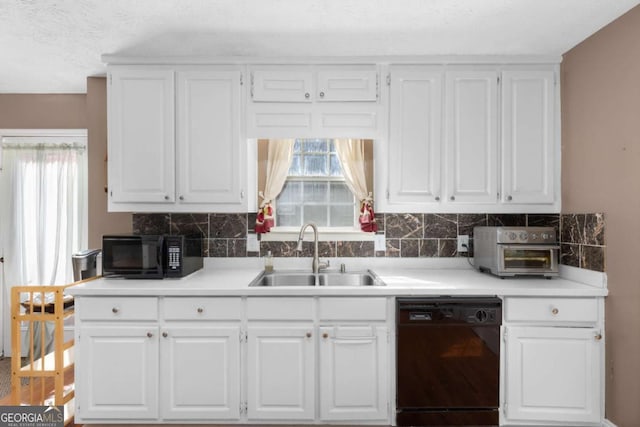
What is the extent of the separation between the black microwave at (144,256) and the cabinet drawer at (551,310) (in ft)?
6.62

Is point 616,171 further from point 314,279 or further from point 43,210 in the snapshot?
point 43,210

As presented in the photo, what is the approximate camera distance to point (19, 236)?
11.3 ft

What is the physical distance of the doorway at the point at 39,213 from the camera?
134 inches

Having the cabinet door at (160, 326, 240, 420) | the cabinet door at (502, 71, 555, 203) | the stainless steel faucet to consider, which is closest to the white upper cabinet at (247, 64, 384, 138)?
the stainless steel faucet

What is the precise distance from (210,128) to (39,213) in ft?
7.31

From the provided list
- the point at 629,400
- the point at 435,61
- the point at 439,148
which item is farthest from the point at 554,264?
the point at 435,61

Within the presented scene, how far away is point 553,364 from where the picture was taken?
2.10 m

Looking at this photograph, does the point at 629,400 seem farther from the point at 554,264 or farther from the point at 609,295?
the point at 554,264

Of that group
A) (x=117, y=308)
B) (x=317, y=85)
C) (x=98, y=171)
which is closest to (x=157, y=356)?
(x=117, y=308)

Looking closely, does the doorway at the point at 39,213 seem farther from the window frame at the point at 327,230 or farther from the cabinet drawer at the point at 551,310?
the cabinet drawer at the point at 551,310

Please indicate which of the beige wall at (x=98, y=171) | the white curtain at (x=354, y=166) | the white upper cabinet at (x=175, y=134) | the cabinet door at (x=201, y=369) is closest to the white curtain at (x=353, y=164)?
the white curtain at (x=354, y=166)

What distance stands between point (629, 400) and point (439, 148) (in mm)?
1741

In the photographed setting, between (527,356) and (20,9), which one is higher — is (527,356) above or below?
below

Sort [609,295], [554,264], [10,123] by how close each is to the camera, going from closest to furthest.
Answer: [609,295]
[554,264]
[10,123]
